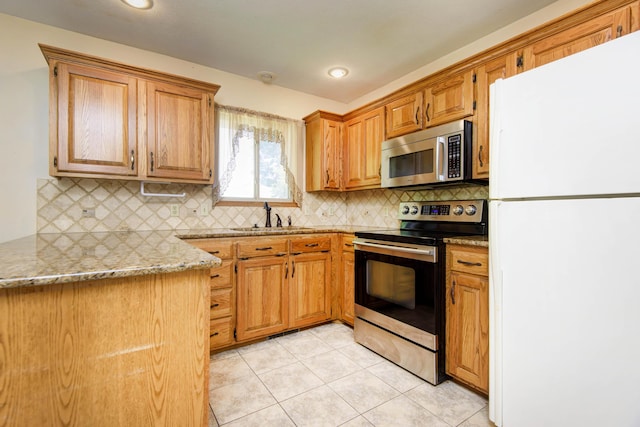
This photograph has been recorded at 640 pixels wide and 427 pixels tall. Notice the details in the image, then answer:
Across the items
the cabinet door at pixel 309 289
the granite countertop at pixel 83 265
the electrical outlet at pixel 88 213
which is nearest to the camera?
the granite countertop at pixel 83 265

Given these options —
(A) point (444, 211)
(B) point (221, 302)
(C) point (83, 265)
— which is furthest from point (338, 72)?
(C) point (83, 265)

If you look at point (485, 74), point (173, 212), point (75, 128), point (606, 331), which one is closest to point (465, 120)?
point (485, 74)

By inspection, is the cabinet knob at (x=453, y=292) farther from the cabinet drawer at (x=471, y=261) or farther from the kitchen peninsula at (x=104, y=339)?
the kitchen peninsula at (x=104, y=339)

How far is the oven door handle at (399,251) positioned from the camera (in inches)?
73.7

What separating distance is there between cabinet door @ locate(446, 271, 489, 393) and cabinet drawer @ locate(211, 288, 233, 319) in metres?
1.65

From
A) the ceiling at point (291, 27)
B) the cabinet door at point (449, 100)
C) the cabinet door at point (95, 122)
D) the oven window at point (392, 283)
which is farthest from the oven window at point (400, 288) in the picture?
the cabinet door at point (95, 122)

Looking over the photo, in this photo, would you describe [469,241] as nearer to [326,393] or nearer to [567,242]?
[567,242]

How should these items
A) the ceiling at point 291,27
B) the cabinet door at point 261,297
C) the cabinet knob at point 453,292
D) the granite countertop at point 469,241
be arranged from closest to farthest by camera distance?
the granite countertop at point 469,241 < the cabinet knob at point 453,292 < the ceiling at point 291,27 < the cabinet door at point 261,297

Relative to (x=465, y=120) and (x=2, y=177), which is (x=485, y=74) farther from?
(x=2, y=177)

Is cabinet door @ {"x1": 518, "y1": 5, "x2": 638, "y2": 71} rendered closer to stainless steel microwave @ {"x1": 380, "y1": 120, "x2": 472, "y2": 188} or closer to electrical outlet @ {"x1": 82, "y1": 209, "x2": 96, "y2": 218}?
stainless steel microwave @ {"x1": 380, "y1": 120, "x2": 472, "y2": 188}

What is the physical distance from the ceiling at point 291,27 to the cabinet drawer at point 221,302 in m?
2.05

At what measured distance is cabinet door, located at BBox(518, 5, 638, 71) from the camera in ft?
4.71

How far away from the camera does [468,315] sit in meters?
1.76

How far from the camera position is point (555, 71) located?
1.26m
